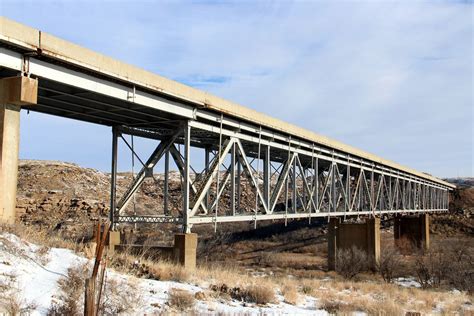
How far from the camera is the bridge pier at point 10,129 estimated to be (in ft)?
40.8

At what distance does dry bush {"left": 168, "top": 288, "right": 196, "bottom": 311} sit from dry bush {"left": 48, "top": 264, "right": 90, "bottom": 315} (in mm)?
1727

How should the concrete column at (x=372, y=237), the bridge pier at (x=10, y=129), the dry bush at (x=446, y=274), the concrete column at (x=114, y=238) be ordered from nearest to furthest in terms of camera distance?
the bridge pier at (x=10, y=129), the concrete column at (x=114, y=238), the dry bush at (x=446, y=274), the concrete column at (x=372, y=237)

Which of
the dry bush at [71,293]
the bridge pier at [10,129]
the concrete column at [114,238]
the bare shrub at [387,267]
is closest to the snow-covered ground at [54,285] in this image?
the dry bush at [71,293]

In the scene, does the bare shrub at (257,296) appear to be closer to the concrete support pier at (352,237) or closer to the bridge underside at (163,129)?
the bridge underside at (163,129)

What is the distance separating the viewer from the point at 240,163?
24078mm

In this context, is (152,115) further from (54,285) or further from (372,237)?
(372,237)

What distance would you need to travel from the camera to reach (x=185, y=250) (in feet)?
60.0

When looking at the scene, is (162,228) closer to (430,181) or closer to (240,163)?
(240,163)

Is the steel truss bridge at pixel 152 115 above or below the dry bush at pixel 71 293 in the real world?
above

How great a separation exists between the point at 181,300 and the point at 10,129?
6.78 meters

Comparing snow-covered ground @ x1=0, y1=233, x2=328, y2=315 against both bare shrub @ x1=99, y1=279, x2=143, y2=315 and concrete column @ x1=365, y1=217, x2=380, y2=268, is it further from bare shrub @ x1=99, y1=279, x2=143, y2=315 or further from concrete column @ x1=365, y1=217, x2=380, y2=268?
concrete column @ x1=365, y1=217, x2=380, y2=268

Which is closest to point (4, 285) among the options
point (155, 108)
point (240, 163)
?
point (155, 108)

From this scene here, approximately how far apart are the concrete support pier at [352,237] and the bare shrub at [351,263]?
7.70 feet

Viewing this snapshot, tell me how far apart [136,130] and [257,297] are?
42.3ft
